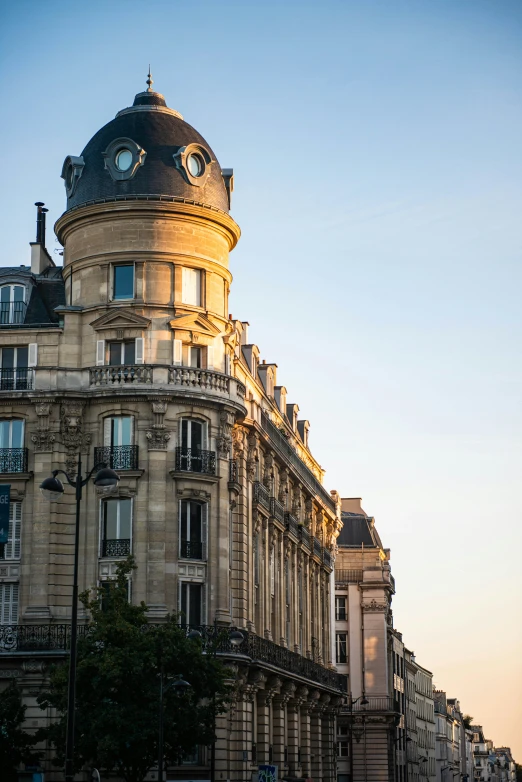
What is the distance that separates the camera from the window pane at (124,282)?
54.4 m

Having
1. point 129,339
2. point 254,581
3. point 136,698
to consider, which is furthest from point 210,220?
point 136,698

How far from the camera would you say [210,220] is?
183ft

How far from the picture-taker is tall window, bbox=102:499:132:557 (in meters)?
52.0

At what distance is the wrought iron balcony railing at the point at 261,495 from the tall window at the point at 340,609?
41.3 m

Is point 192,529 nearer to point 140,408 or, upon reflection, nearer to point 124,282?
point 140,408

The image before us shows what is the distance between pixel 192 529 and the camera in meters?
53.0

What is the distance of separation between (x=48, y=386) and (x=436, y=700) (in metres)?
131

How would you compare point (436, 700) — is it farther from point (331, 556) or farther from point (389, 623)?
point (331, 556)

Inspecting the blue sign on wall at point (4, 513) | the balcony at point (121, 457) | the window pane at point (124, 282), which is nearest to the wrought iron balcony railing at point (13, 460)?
the balcony at point (121, 457)

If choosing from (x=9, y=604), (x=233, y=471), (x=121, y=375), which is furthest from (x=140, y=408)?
(x=9, y=604)

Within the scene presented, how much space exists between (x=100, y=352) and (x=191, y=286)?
4.77 metres

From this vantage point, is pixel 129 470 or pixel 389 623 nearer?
pixel 129 470

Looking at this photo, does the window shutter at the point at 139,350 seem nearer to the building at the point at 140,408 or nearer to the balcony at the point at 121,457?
the building at the point at 140,408

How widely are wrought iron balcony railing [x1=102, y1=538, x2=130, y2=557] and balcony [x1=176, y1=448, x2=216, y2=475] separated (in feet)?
11.6
